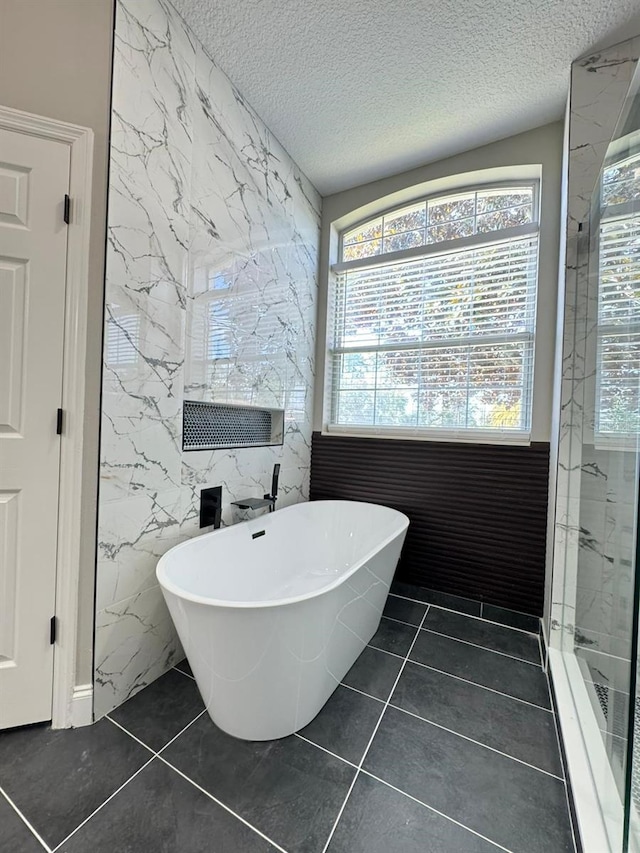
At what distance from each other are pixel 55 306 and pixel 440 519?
2.43 meters

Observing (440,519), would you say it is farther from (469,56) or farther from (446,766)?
(469,56)

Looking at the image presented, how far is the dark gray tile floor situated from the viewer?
99 cm

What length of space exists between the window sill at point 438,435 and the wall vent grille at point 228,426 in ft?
1.82

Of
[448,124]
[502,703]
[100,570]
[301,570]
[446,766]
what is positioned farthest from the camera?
[301,570]

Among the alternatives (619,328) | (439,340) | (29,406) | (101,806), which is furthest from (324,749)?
(439,340)

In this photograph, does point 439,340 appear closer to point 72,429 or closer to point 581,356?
point 581,356

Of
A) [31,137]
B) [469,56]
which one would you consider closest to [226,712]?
[31,137]

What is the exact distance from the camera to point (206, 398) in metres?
1.89

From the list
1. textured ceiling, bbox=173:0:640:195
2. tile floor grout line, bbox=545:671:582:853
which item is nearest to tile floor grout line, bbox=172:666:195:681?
tile floor grout line, bbox=545:671:582:853

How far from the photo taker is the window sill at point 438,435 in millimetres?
2281

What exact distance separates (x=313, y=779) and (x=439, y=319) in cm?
260

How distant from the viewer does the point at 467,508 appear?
2.34 m

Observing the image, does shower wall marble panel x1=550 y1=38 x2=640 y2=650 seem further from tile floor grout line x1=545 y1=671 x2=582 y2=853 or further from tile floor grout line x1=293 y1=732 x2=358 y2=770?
tile floor grout line x1=293 y1=732 x2=358 y2=770

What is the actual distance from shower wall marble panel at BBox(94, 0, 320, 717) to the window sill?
0.87 meters
